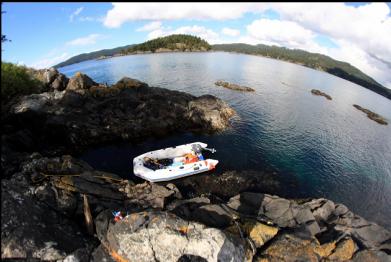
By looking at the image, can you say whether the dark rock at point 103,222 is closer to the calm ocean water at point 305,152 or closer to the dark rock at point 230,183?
the dark rock at point 230,183

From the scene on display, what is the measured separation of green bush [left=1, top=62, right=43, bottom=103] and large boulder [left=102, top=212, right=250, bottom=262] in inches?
1388

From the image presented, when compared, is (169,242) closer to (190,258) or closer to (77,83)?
(190,258)

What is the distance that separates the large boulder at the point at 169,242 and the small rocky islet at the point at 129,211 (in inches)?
2.5

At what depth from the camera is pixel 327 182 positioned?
33.0 meters

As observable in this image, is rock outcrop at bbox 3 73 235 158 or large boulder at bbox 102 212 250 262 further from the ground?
rock outcrop at bbox 3 73 235 158

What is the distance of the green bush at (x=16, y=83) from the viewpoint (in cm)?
3864

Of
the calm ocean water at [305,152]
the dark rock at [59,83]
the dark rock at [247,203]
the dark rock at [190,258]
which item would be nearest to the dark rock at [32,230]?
→ the dark rock at [190,258]

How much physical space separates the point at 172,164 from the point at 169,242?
52.4ft

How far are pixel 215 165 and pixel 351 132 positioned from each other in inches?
1707

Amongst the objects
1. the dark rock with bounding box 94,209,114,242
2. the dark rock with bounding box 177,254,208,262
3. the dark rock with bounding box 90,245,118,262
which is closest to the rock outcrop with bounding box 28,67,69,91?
the dark rock with bounding box 94,209,114,242

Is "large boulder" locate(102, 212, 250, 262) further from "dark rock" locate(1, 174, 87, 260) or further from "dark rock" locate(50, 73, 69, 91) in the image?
"dark rock" locate(50, 73, 69, 91)

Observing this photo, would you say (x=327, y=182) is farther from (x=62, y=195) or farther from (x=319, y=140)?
(x=62, y=195)

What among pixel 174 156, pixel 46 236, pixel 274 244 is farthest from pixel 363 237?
pixel 46 236

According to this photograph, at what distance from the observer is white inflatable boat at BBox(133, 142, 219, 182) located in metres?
28.6
